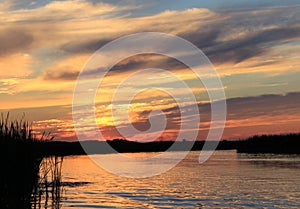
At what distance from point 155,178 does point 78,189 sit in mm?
10259

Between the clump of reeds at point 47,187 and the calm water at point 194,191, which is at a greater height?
the clump of reeds at point 47,187

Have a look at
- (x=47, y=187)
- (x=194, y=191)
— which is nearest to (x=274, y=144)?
(x=194, y=191)

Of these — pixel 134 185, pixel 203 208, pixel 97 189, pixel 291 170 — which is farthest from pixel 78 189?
pixel 291 170

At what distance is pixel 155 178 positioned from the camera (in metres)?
41.4

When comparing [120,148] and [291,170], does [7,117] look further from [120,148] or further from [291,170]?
[120,148]

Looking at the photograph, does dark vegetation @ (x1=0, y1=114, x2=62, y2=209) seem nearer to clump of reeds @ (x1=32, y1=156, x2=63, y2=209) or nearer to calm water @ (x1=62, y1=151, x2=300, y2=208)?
clump of reeds @ (x1=32, y1=156, x2=63, y2=209)

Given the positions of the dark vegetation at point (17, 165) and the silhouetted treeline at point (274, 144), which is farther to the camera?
the silhouetted treeline at point (274, 144)

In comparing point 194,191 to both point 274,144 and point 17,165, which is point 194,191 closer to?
point 17,165

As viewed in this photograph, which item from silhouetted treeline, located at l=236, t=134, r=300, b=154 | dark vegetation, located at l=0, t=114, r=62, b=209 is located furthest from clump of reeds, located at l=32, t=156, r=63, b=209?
silhouetted treeline, located at l=236, t=134, r=300, b=154

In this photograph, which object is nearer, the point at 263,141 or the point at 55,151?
the point at 55,151

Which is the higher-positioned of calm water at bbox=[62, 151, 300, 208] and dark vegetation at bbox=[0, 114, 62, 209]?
dark vegetation at bbox=[0, 114, 62, 209]

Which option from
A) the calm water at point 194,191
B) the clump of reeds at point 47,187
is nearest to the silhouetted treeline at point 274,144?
the calm water at point 194,191

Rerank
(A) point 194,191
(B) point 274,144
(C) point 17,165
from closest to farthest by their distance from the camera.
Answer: (C) point 17,165 → (A) point 194,191 → (B) point 274,144

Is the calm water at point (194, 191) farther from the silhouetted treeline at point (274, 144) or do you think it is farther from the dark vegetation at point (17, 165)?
the silhouetted treeline at point (274, 144)
